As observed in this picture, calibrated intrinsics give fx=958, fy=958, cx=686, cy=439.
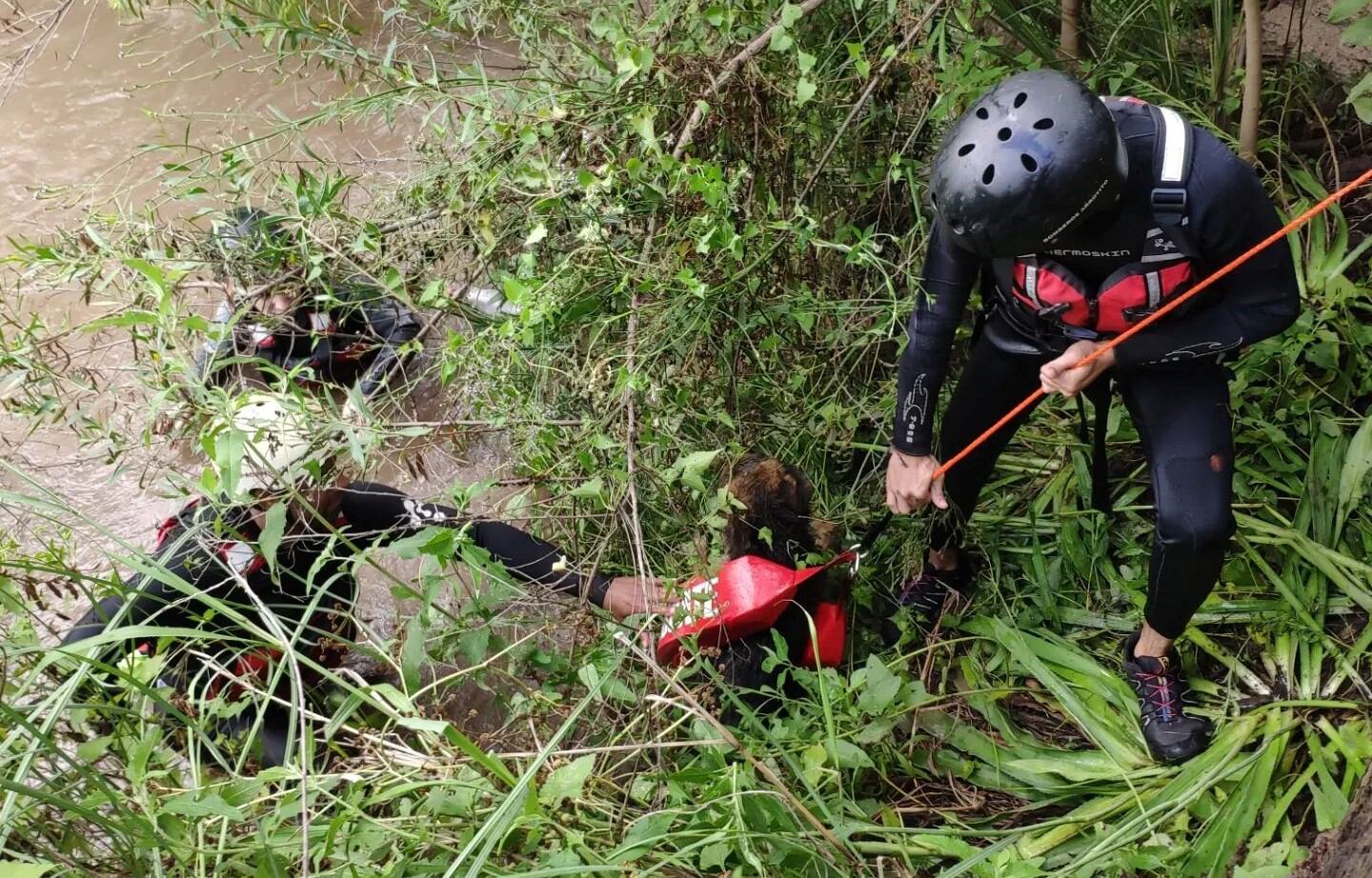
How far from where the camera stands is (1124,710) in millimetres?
2723

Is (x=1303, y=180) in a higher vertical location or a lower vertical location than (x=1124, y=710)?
higher

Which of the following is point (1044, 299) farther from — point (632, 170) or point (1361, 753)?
point (1361, 753)

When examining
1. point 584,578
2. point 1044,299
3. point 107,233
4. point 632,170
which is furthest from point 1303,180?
point 107,233

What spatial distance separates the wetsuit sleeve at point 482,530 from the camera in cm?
296

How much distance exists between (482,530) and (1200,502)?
2075mm

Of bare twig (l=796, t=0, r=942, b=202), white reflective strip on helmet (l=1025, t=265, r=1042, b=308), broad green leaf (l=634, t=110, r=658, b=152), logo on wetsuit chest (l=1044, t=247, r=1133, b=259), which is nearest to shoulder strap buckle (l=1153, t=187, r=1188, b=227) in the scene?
logo on wetsuit chest (l=1044, t=247, r=1133, b=259)

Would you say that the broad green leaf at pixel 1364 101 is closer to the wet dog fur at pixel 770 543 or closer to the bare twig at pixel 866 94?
the bare twig at pixel 866 94

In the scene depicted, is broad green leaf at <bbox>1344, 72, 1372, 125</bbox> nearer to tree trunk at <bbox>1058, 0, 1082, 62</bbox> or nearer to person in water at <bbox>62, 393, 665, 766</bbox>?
tree trunk at <bbox>1058, 0, 1082, 62</bbox>

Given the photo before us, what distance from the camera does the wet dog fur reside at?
9.03ft

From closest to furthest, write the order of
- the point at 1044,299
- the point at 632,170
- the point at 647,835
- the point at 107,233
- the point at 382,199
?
1. the point at 647,835
2. the point at 1044,299
3. the point at 632,170
4. the point at 107,233
5. the point at 382,199

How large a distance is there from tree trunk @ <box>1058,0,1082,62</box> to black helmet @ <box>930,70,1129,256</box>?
5.57ft

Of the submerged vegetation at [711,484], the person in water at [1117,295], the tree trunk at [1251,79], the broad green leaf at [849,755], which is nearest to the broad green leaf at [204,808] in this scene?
the submerged vegetation at [711,484]

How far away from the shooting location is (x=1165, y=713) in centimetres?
261

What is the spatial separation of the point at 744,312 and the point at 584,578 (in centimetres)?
97
